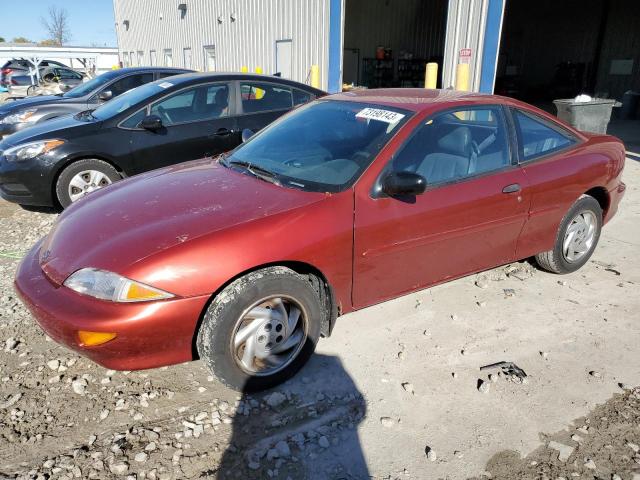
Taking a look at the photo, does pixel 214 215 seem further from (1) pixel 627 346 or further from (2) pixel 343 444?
→ (1) pixel 627 346

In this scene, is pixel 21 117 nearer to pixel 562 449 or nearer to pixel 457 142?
pixel 457 142

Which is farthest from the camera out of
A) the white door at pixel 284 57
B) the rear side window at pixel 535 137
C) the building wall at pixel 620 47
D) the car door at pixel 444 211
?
the building wall at pixel 620 47

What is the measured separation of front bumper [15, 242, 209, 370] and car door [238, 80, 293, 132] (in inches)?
147

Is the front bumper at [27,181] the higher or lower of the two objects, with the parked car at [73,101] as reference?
lower

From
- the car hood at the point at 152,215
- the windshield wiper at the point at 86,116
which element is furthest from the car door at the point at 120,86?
the car hood at the point at 152,215

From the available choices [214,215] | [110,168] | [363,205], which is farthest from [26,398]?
[110,168]

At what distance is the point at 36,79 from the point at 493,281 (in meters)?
23.3

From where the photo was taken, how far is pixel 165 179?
3.31m

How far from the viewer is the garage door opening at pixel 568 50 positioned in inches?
712

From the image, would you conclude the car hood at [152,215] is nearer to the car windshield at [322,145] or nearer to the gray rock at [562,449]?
the car windshield at [322,145]

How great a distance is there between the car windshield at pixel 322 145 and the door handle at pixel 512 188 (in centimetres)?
88

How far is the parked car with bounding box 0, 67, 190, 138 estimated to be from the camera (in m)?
7.89

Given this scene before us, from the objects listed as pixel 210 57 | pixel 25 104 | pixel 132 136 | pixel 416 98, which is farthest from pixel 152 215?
pixel 210 57

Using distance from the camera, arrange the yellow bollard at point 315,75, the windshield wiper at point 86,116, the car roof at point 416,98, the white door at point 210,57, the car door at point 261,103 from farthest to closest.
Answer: the white door at point 210,57 → the yellow bollard at point 315,75 → the car door at point 261,103 → the windshield wiper at point 86,116 → the car roof at point 416,98
